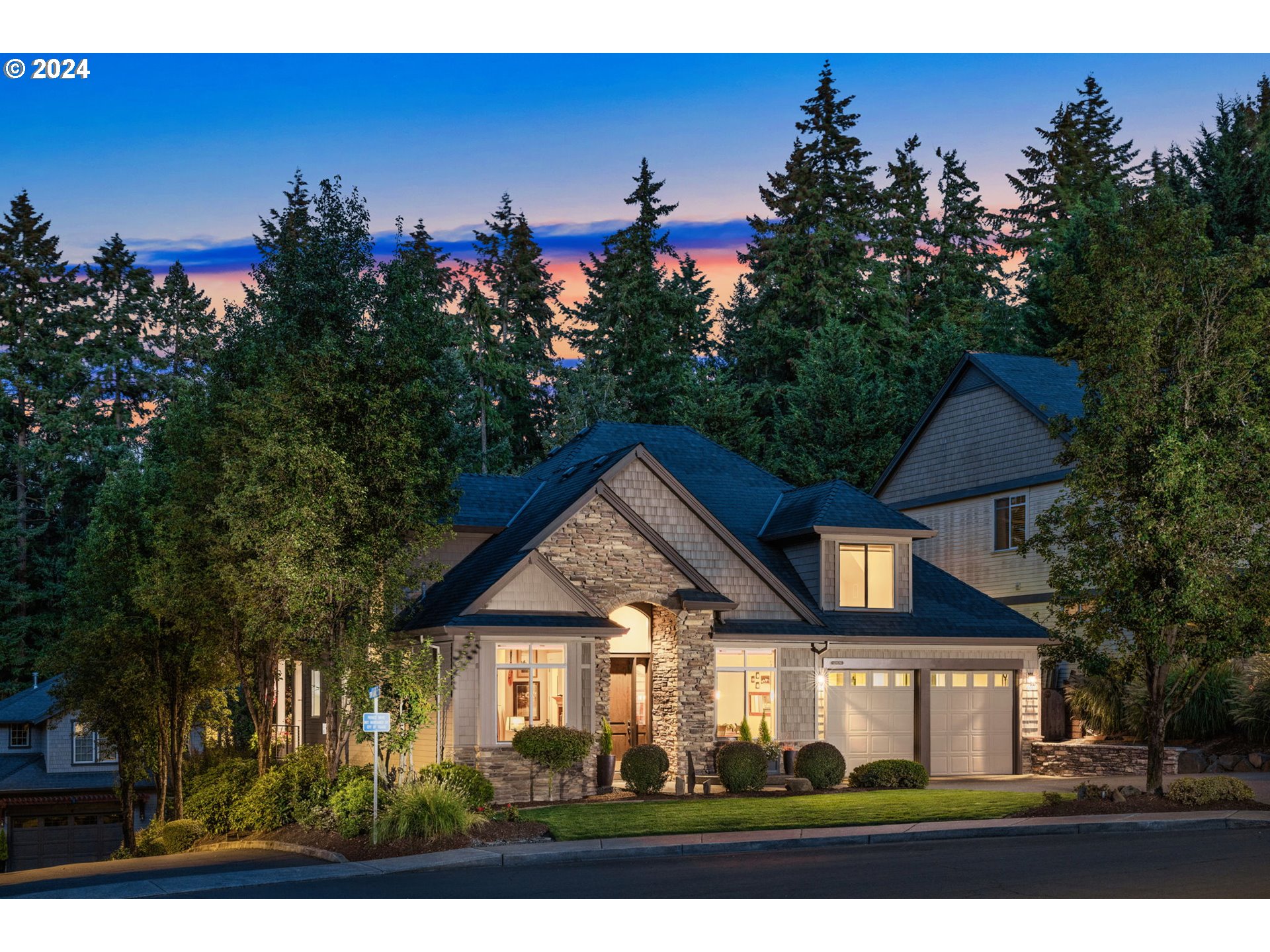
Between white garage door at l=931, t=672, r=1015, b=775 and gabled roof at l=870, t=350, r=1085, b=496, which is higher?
gabled roof at l=870, t=350, r=1085, b=496

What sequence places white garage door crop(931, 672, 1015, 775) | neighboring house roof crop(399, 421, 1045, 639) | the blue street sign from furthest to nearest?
1. white garage door crop(931, 672, 1015, 775)
2. neighboring house roof crop(399, 421, 1045, 639)
3. the blue street sign

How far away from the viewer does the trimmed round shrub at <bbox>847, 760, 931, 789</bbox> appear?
26062 millimetres

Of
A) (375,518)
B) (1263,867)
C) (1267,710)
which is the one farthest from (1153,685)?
(375,518)

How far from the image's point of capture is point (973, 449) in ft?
120

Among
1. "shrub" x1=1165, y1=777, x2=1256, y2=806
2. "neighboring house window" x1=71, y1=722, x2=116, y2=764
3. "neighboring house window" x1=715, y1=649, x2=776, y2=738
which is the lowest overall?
"neighboring house window" x1=71, y1=722, x2=116, y2=764

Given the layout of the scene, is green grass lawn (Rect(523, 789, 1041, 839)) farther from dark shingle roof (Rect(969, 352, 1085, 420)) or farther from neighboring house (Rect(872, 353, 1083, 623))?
dark shingle roof (Rect(969, 352, 1085, 420))

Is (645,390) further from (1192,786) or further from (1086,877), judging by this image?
(1086,877)

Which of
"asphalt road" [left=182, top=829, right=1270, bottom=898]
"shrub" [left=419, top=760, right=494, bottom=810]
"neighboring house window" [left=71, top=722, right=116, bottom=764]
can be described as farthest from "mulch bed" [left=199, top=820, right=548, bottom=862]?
"neighboring house window" [left=71, top=722, right=116, bottom=764]

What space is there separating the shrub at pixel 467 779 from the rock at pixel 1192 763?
1365 centimetres

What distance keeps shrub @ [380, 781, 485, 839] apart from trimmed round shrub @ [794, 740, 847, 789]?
28.6 feet

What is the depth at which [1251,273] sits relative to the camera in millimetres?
21141

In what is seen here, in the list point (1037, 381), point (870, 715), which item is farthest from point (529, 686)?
point (1037, 381)

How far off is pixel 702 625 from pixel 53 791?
3228cm

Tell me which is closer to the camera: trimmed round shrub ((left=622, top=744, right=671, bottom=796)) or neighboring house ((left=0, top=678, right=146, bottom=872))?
trimmed round shrub ((left=622, top=744, right=671, bottom=796))
